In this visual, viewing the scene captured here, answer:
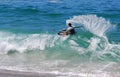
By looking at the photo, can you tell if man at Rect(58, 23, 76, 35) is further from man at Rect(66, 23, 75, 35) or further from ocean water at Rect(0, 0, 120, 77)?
ocean water at Rect(0, 0, 120, 77)

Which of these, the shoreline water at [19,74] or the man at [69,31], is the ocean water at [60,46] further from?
the man at [69,31]

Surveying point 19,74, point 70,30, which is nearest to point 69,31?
point 70,30

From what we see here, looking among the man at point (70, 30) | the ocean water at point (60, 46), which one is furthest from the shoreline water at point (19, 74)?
the man at point (70, 30)

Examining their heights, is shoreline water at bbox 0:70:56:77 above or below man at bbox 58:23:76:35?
below

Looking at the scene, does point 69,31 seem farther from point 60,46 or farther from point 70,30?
point 60,46

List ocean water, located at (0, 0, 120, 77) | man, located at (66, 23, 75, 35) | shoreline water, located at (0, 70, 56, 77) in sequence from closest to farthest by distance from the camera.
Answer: shoreline water, located at (0, 70, 56, 77) → ocean water, located at (0, 0, 120, 77) → man, located at (66, 23, 75, 35)

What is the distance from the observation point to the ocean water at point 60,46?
15945 mm

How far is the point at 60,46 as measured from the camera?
19.9 meters

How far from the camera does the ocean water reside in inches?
628

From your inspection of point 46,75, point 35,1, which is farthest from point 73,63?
point 35,1

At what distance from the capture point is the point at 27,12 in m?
33.1

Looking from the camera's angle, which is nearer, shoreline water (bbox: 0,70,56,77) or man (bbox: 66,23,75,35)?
shoreline water (bbox: 0,70,56,77)

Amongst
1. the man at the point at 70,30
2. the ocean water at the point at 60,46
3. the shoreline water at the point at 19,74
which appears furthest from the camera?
the man at the point at 70,30

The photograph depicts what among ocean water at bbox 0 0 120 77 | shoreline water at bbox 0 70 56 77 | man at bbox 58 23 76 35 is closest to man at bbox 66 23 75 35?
man at bbox 58 23 76 35
